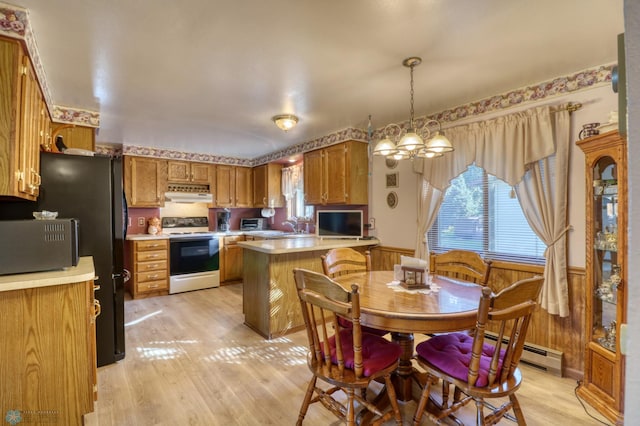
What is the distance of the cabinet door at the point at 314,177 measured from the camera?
430cm

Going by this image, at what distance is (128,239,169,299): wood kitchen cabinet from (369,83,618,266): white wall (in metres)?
3.22

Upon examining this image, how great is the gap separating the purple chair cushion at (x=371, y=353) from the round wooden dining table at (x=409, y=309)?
0.38 feet

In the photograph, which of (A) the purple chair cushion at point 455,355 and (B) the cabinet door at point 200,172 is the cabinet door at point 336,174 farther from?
(B) the cabinet door at point 200,172

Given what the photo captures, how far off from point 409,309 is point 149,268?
4.25 metres

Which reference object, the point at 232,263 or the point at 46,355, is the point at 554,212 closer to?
the point at 46,355

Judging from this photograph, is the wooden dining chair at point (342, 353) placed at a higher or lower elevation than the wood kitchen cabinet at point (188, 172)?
lower

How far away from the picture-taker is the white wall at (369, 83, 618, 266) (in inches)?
90.8

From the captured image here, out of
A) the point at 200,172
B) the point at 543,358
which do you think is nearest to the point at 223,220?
the point at 200,172

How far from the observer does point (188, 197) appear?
17.1ft

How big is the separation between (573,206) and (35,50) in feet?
13.0

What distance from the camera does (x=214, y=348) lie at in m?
2.87

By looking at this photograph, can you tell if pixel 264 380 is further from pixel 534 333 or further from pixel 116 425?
pixel 534 333

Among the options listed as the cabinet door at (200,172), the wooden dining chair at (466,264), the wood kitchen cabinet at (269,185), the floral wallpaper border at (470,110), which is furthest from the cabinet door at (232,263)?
the wooden dining chair at (466,264)

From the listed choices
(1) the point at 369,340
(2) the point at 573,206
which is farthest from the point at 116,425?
(2) the point at 573,206
